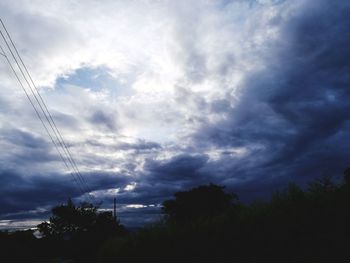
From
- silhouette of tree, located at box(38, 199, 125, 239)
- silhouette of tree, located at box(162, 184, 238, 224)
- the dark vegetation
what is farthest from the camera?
silhouette of tree, located at box(38, 199, 125, 239)

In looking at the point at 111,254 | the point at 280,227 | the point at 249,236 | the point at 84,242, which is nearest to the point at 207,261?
the point at 249,236

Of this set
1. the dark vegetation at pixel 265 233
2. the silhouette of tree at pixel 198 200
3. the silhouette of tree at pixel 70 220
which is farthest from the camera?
the silhouette of tree at pixel 70 220

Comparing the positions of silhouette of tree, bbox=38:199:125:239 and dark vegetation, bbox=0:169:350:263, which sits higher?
silhouette of tree, bbox=38:199:125:239

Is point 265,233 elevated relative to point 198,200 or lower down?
lower down

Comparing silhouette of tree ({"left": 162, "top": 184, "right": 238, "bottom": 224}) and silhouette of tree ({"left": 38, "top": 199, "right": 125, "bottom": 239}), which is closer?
silhouette of tree ({"left": 162, "top": 184, "right": 238, "bottom": 224})

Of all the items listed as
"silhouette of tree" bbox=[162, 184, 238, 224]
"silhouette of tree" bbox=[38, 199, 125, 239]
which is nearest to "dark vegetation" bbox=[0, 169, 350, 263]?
"silhouette of tree" bbox=[162, 184, 238, 224]

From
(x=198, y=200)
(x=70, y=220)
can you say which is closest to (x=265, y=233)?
(x=198, y=200)

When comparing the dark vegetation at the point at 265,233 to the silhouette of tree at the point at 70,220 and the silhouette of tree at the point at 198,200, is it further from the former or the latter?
the silhouette of tree at the point at 70,220

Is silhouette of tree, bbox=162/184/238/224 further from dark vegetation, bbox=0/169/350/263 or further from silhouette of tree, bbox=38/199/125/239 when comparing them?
dark vegetation, bbox=0/169/350/263

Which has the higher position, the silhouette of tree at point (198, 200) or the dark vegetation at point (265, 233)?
the silhouette of tree at point (198, 200)

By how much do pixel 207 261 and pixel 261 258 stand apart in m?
2.61

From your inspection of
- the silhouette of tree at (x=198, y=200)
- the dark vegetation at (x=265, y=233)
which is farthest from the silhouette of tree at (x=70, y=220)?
the dark vegetation at (x=265, y=233)

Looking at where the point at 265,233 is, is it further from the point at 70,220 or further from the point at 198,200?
the point at 70,220

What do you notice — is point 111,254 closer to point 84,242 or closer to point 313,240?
point 313,240
